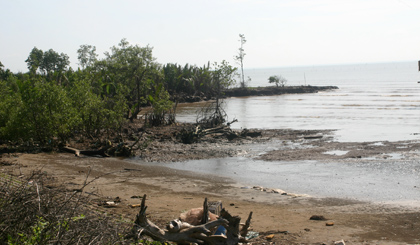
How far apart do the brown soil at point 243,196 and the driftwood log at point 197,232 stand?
3.12ft

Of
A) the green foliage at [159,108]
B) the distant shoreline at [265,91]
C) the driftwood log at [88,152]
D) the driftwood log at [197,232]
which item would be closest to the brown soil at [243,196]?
the driftwood log at [88,152]

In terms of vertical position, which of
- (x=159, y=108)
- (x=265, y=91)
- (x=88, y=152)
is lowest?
(x=88, y=152)

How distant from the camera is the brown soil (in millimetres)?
7859

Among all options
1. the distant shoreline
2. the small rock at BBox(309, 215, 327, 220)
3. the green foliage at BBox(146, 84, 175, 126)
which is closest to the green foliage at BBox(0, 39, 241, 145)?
the green foliage at BBox(146, 84, 175, 126)

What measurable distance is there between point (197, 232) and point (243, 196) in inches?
210

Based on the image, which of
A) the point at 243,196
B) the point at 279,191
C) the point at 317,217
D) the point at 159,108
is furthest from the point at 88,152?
the point at 317,217

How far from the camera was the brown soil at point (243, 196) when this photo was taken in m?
7.86

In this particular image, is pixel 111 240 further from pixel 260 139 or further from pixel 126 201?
pixel 260 139

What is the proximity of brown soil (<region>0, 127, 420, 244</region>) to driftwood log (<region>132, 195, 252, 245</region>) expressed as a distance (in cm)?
95

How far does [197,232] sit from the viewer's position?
19.5 ft

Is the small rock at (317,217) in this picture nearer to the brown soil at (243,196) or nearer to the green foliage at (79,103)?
the brown soil at (243,196)

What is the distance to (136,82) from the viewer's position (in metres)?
29.3

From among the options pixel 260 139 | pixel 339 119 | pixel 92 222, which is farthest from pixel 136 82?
pixel 92 222

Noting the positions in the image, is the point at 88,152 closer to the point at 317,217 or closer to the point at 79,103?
the point at 79,103
